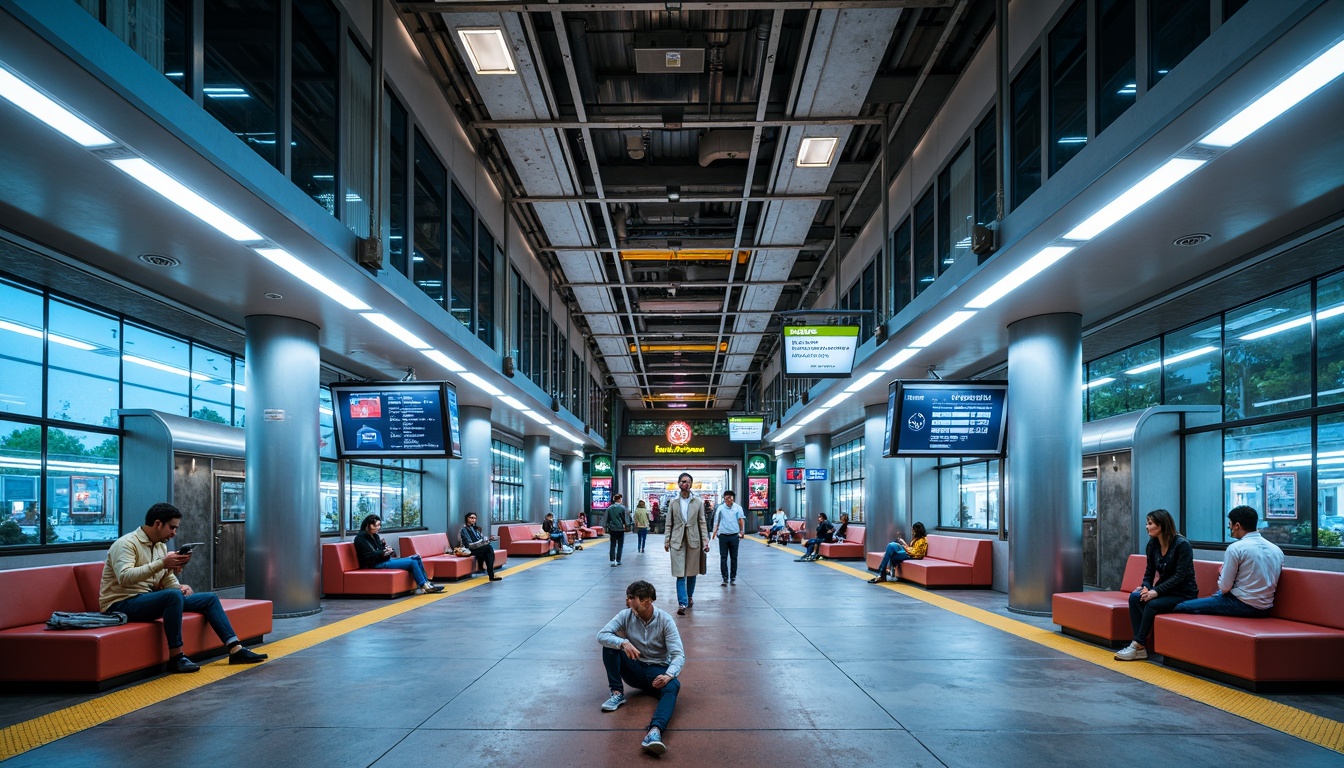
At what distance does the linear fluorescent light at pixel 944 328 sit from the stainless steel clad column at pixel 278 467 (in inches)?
330

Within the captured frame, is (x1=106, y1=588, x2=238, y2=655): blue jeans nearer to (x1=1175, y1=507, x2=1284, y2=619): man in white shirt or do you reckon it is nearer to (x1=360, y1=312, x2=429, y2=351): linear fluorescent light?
(x1=360, y1=312, x2=429, y2=351): linear fluorescent light

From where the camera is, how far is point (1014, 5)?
33.1 ft

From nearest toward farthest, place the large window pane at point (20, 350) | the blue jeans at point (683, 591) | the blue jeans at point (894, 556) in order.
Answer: the large window pane at point (20, 350) → the blue jeans at point (683, 591) → the blue jeans at point (894, 556)

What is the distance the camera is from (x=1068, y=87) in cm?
864

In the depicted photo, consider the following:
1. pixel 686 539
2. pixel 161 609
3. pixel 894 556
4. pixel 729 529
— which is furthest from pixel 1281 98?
pixel 894 556

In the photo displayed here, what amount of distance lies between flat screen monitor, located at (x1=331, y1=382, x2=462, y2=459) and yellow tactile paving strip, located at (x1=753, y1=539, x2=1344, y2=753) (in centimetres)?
797

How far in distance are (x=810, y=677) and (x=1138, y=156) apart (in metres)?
4.58

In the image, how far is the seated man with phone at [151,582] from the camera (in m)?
7.07

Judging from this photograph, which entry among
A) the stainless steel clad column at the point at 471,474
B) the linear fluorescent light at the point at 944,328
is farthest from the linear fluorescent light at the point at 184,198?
the stainless steel clad column at the point at 471,474

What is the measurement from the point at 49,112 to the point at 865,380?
47.5 feet

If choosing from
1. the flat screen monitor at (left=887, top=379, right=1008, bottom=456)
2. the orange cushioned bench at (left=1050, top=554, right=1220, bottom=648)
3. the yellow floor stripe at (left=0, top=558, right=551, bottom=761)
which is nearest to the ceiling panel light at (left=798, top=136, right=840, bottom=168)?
the flat screen monitor at (left=887, top=379, right=1008, bottom=456)

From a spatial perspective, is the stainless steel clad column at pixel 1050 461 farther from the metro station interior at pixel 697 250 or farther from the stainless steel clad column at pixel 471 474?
the stainless steel clad column at pixel 471 474

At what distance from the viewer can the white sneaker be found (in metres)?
7.67

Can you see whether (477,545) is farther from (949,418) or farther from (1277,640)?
(1277,640)
